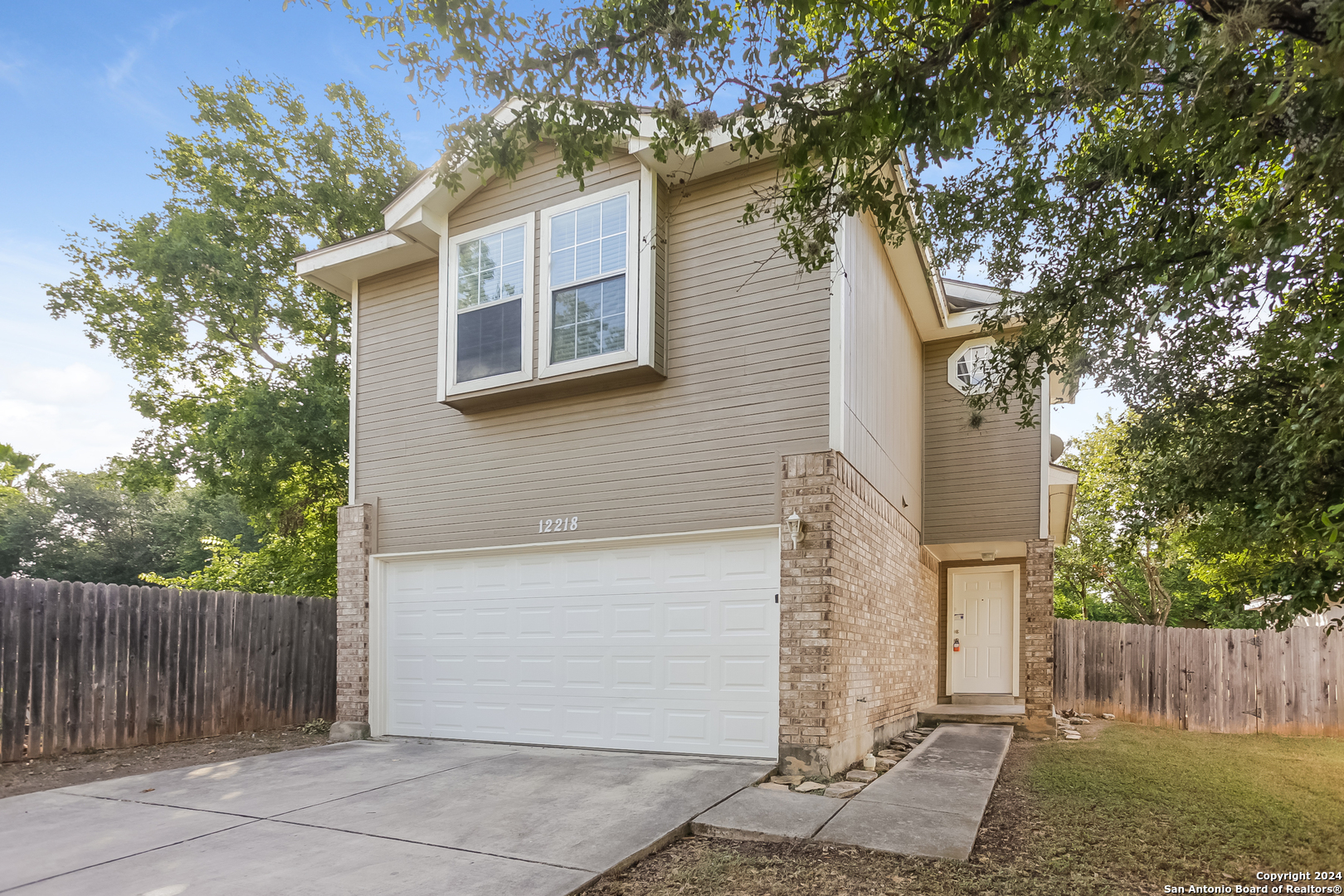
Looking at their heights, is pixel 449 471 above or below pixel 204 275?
below

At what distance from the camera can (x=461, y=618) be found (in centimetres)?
873

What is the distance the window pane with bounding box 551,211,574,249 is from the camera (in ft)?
26.7

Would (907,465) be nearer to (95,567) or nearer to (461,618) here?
(461,618)

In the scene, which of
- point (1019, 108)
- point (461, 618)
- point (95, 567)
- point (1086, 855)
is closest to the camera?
point (1019, 108)

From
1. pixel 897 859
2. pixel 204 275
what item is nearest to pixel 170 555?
pixel 204 275

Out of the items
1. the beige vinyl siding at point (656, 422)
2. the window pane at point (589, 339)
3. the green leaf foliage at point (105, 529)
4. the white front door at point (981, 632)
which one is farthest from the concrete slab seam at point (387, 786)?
the green leaf foliage at point (105, 529)

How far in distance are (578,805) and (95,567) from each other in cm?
3395

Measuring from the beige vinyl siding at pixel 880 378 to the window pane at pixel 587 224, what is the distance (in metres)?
2.47

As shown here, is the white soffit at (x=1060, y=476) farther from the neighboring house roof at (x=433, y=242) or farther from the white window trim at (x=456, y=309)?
the white window trim at (x=456, y=309)

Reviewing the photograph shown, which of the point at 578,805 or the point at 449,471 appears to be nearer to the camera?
the point at 578,805

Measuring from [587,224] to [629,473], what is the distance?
2592mm

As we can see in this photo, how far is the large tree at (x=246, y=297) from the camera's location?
49.6 feet

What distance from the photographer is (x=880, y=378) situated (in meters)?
8.63

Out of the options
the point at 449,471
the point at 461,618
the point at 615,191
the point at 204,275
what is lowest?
the point at 461,618
